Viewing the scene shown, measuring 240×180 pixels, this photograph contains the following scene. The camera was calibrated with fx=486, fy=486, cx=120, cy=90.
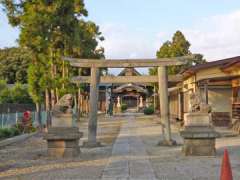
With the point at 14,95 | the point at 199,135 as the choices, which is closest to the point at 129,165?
the point at 199,135

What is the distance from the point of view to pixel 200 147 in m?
14.0

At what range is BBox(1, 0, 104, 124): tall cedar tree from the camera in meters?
25.8

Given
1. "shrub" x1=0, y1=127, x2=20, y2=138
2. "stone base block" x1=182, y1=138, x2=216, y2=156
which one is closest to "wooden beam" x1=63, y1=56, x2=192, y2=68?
"stone base block" x1=182, y1=138, x2=216, y2=156

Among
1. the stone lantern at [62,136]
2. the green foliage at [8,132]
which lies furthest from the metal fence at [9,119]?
the stone lantern at [62,136]

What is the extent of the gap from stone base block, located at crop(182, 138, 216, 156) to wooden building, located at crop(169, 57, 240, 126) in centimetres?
927

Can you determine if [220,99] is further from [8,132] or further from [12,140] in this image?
[12,140]

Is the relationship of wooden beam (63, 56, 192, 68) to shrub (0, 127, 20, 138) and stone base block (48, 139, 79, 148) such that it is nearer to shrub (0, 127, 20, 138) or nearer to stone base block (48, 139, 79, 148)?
stone base block (48, 139, 79, 148)

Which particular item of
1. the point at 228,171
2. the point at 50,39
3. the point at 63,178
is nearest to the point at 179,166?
the point at 63,178

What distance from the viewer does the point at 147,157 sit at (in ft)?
45.3

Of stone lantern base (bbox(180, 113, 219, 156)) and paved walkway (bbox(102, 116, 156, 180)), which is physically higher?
stone lantern base (bbox(180, 113, 219, 156))

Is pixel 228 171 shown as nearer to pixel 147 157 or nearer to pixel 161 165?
pixel 161 165

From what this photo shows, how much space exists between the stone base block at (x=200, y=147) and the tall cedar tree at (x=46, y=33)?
1410 cm

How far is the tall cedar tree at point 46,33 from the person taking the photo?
25.8m

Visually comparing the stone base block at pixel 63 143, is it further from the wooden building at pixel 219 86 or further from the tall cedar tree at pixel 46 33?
the tall cedar tree at pixel 46 33
